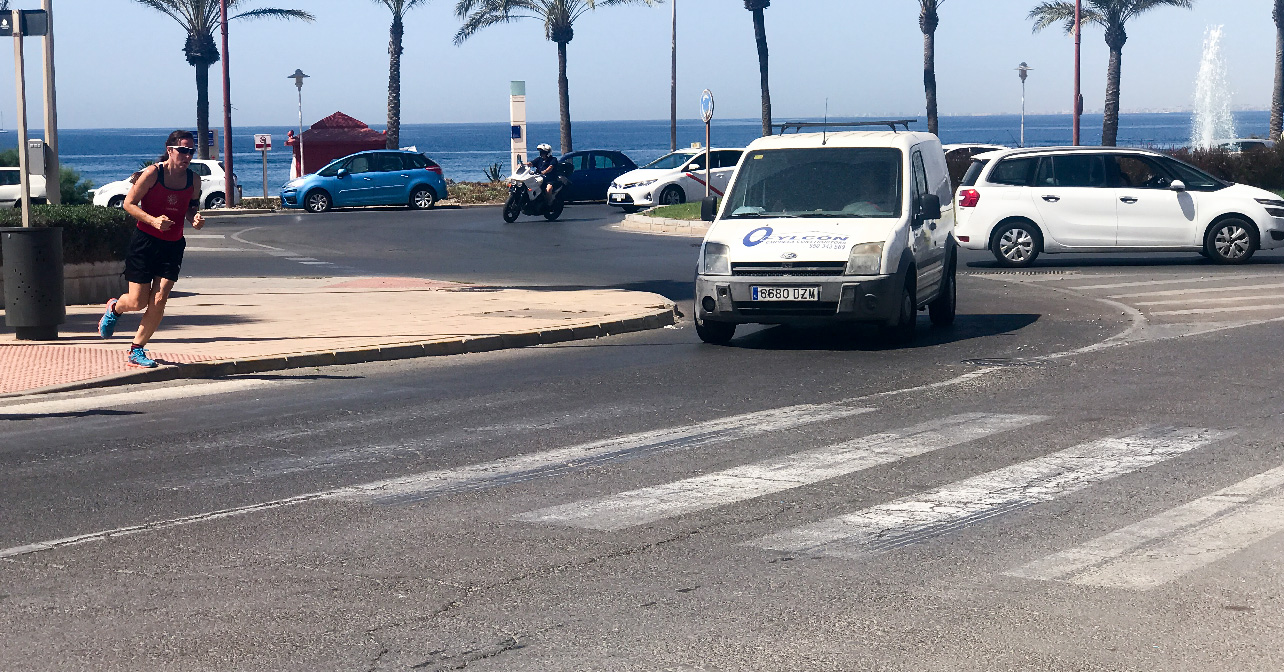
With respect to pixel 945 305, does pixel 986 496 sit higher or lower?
lower

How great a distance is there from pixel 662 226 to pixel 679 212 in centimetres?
202

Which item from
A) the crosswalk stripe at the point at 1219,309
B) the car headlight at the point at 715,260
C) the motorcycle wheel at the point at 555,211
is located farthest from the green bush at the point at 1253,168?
the car headlight at the point at 715,260

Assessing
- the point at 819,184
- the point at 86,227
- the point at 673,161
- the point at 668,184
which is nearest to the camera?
the point at 819,184

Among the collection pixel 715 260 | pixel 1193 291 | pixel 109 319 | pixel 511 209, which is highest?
pixel 511 209

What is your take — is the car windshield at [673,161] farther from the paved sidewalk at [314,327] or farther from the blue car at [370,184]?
the paved sidewalk at [314,327]

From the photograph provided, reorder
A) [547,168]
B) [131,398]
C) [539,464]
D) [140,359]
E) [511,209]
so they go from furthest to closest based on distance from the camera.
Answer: [547,168] → [511,209] → [140,359] → [131,398] → [539,464]

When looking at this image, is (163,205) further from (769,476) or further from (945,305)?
(945,305)

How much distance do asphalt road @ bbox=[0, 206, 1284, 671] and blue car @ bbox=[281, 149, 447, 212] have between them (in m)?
27.0

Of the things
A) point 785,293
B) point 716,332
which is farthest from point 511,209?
point 785,293

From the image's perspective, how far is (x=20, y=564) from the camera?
5805 millimetres

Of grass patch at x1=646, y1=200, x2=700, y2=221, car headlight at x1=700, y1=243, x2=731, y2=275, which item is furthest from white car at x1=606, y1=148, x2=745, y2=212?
car headlight at x1=700, y1=243, x2=731, y2=275

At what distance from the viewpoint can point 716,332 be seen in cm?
1284

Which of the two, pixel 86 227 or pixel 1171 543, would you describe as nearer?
pixel 1171 543

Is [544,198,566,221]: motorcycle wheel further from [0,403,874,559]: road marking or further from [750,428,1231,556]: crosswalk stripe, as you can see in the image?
[750,428,1231,556]: crosswalk stripe
